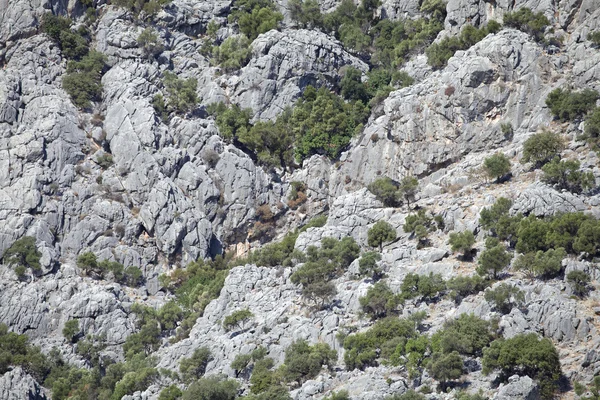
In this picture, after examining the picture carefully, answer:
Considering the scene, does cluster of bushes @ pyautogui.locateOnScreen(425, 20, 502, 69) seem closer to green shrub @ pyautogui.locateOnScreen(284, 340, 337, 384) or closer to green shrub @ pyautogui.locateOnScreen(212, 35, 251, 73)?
green shrub @ pyautogui.locateOnScreen(212, 35, 251, 73)

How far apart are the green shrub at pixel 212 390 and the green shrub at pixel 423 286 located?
1707cm

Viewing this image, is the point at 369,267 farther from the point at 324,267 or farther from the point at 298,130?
the point at 298,130

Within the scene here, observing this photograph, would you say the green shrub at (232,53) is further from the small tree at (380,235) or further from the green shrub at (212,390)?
the green shrub at (212,390)

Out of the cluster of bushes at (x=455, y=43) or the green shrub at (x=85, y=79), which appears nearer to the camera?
the cluster of bushes at (x=455, y=43)

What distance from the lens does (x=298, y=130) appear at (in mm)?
116125

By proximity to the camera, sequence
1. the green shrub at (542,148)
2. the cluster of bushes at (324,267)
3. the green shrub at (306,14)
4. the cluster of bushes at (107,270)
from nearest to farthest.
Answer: the cluster of bushes at (324,267) < the green shrub at (542,148) < the cluster of bushes at (107,270) < the green shrub at (306,14)

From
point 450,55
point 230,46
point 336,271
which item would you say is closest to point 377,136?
point 450,55

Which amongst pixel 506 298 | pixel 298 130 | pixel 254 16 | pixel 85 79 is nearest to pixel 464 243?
pixel 506 298

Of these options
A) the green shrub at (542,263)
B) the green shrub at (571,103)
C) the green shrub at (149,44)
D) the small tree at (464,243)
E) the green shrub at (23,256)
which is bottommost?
the green shrub at (542,263)

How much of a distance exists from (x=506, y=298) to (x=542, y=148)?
2221cm

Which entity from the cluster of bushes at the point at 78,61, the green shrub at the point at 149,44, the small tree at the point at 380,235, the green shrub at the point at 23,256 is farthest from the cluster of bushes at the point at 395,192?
the green shrub at the point at 149,44

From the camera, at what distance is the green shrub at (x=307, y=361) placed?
247ft

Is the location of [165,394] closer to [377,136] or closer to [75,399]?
[75,399]

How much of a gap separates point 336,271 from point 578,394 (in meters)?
32.1
